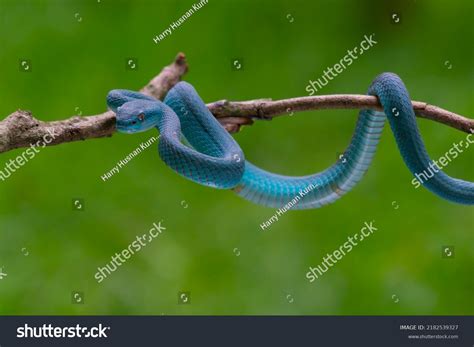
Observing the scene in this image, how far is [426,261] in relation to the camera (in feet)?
22.0

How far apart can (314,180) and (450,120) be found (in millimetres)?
903

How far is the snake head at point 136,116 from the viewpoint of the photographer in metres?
3.57

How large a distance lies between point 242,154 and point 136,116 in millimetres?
583

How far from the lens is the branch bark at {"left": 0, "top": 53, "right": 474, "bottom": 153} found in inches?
132

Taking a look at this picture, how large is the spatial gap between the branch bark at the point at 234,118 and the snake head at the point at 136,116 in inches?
3.2

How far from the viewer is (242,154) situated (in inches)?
141

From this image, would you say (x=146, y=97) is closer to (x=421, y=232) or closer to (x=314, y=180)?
(x=314, y=180)

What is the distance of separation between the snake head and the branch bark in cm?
8
